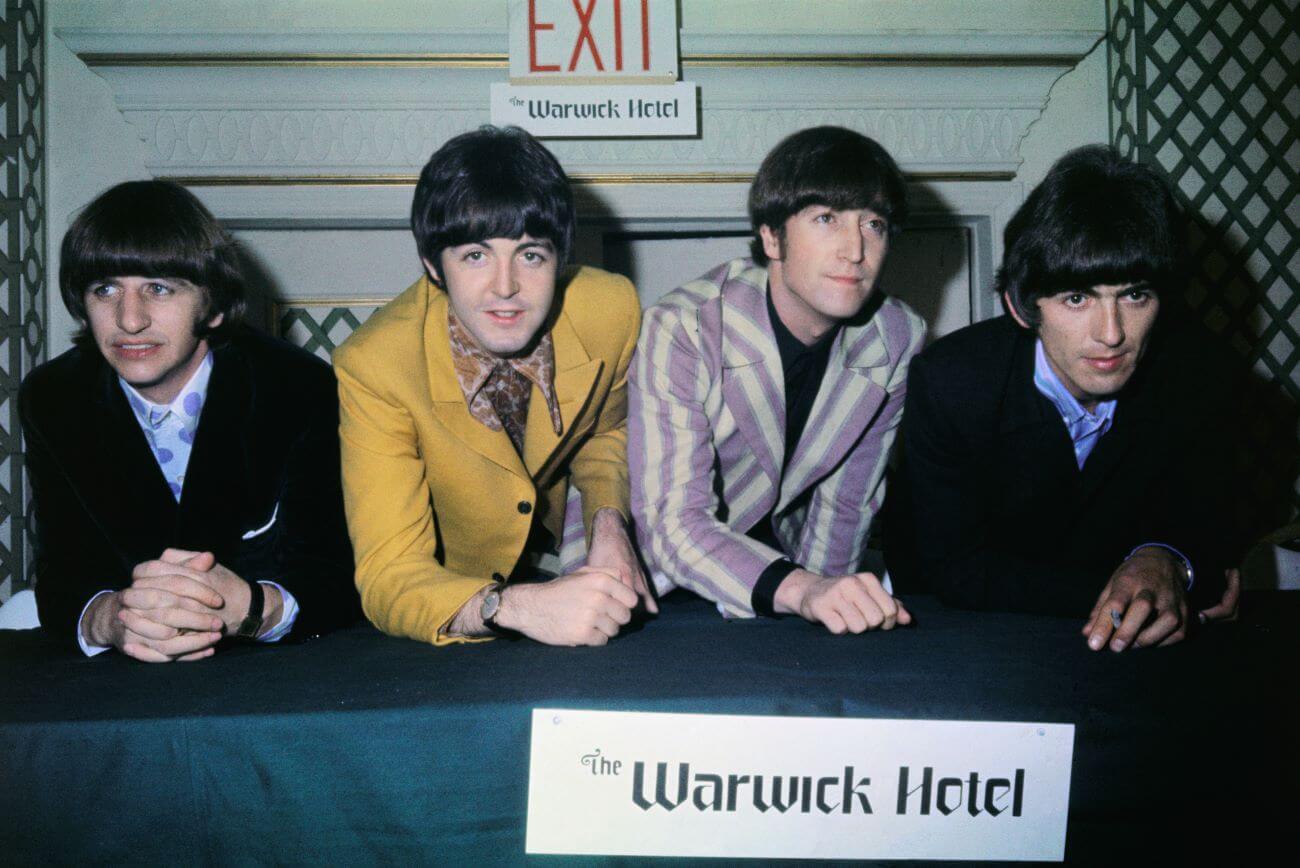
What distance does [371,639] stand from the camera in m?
0.89

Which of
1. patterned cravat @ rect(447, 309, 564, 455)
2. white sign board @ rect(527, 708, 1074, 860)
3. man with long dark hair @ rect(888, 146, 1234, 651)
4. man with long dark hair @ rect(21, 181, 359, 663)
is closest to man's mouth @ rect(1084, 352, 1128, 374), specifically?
man with long dark hair @ rect(888, 146, 1234, 651)

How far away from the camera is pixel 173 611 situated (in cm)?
81

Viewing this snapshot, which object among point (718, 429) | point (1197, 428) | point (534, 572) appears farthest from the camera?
point (534, 572)

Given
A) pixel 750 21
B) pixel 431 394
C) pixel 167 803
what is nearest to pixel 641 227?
pixel 750 21

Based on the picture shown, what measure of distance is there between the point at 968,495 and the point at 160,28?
167 centimetres

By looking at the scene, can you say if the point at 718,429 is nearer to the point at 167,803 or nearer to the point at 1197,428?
the point at 1197,428

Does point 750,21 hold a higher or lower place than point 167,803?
higher

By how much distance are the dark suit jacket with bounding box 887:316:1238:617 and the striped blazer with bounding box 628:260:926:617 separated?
89 mm

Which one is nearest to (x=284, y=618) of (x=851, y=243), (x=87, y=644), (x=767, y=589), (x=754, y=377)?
(x=87, y=644)

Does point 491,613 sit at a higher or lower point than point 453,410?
lower

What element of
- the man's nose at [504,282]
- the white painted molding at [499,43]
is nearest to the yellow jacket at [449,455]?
the man's nose at [504,282]

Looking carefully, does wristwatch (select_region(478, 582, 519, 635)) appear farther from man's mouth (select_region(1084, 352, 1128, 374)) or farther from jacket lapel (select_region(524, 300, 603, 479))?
man's mouth (select_region(1084, 352, 1128, 374))

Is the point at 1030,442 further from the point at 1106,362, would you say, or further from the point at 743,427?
the point at 743,427

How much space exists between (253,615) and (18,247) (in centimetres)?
117
